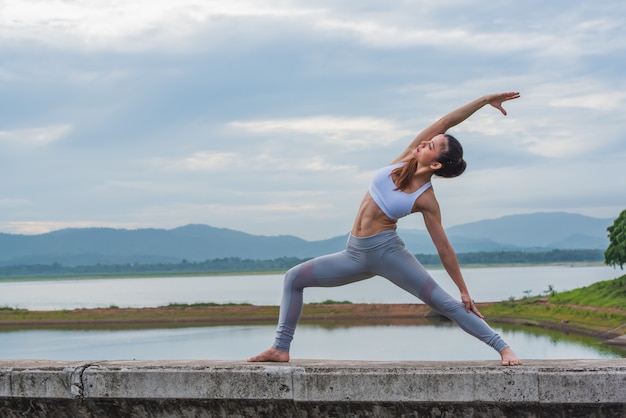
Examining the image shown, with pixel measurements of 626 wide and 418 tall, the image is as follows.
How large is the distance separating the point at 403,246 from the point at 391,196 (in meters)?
0.33

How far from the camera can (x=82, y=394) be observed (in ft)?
17.7

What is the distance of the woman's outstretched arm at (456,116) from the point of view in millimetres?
5761

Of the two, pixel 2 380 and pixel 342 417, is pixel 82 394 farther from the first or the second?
pixel 342 417

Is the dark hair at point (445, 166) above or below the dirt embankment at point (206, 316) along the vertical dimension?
above

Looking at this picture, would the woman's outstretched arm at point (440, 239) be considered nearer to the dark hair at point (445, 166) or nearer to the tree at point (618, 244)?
the dark hair at point (445, 166)

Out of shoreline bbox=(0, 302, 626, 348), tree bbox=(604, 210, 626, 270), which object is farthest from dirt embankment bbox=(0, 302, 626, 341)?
tree bbox=(604, 210, 626, 270)

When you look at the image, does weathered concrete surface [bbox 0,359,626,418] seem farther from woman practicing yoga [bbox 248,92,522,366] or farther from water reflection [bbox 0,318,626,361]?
water reflection [bbox 0,318,626,361]

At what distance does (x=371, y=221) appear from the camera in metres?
5.50

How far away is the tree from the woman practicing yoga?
170 ft

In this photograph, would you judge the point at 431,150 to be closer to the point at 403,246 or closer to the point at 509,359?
the point at 403,246

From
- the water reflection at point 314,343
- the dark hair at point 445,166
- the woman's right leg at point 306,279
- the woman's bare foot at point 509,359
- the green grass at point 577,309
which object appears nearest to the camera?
the woman's bare foot at point 509,359

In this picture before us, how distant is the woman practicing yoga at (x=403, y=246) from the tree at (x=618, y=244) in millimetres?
51825

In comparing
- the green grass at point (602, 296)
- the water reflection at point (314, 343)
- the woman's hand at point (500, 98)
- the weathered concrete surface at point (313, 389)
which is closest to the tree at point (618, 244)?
the green grass at point (602, 296)

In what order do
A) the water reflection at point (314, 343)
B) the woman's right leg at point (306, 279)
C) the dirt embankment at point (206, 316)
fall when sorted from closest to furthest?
1. the woman's right leg at point (306, 279)
2. the water reflection at point (314, 343)
3. the dirt embankment at point (206, 316)
